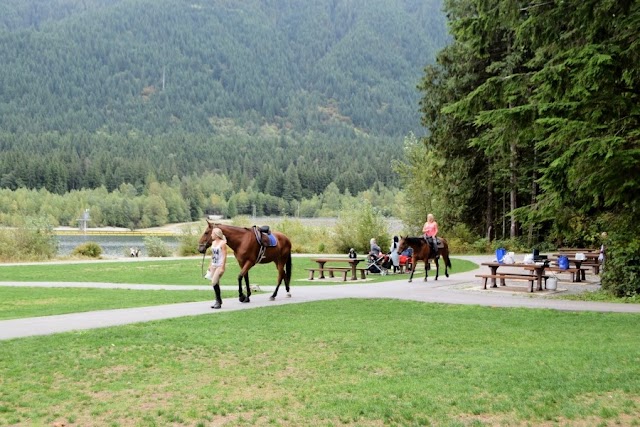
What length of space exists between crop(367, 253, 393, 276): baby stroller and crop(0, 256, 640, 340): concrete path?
2324 mm

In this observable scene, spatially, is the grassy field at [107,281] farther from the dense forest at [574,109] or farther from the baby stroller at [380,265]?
the dense forest at [574,109]

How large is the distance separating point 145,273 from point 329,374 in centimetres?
1813

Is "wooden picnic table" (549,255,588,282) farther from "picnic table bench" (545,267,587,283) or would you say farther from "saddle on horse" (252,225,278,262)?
"saddle on horse" (252,225,278,262)

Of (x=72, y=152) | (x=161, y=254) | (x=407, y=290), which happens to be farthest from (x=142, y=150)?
(x=407, y=290)

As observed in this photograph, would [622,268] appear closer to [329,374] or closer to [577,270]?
[577,270]

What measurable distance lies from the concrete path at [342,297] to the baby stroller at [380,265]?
7.62ft

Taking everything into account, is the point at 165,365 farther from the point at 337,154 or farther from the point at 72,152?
the point at 337,154

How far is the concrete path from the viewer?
12.2 meters

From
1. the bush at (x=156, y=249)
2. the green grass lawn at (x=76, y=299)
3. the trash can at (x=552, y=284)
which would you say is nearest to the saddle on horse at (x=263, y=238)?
the green grass lawn at (x=76, y=299)

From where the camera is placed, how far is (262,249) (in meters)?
15.9

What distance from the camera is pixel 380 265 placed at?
2542cm

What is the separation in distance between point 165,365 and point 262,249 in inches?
277

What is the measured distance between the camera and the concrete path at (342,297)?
12203 millimetres

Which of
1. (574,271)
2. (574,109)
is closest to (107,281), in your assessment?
(574,271)
